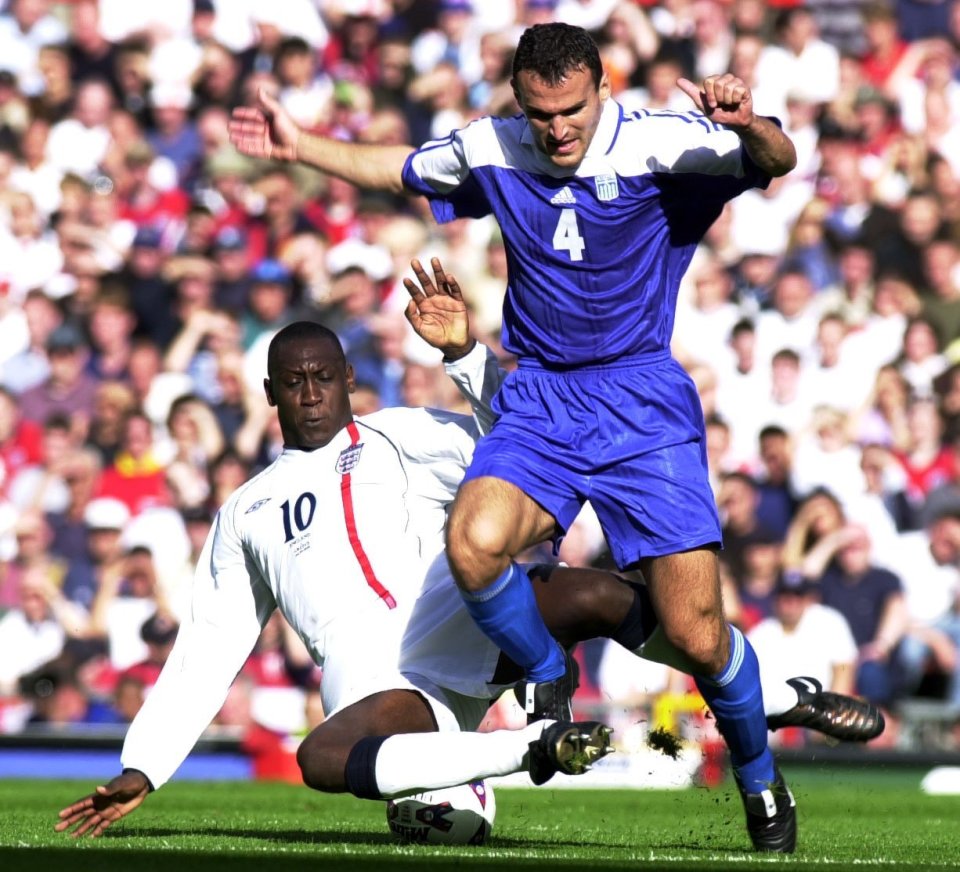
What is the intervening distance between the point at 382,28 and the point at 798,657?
7272 mm

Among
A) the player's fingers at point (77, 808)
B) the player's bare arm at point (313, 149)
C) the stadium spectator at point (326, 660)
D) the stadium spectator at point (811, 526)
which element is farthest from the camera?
the stadium spectator at point (811, 526)

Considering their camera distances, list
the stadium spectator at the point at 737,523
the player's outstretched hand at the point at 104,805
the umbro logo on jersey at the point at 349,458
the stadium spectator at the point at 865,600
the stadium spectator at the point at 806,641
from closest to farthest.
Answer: the player's outstretched hand at the point at 104,805
the umbro logo on jersey at the point at 349,458
the stadium spectator at the point at 806,641
the stadium spectator at the point at 865,600
the stadium spectator at the point at 737,523

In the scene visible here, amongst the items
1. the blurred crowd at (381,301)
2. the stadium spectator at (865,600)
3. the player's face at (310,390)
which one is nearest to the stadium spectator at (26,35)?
the blurred crowd at (381,301)

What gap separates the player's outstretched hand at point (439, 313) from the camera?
270 inches

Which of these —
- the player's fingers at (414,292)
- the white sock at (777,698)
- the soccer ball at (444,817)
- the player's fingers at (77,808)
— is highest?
the player's fingers at (414,292)

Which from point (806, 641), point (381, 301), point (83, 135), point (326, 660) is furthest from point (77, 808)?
point (83, 135)

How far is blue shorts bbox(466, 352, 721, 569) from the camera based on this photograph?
653 centimetres

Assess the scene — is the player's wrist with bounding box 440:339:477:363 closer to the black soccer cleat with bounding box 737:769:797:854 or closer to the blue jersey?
the blue jersey

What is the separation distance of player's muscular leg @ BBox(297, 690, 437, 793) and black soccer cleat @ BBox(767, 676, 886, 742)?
57.2 inches

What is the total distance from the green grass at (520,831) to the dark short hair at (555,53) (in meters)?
2.65

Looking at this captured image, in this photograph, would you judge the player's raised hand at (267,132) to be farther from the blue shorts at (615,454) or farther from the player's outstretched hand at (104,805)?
the player's outstretched hand at (104,805)

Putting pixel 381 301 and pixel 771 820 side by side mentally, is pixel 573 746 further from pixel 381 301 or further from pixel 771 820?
pixel 381 301

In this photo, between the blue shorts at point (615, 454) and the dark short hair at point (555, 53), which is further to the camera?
the blue shorts at point (615, 454)

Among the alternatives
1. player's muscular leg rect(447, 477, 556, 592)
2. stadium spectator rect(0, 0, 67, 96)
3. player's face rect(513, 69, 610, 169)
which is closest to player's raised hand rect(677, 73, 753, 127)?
player's face rect(513, 69, 610, 169)
